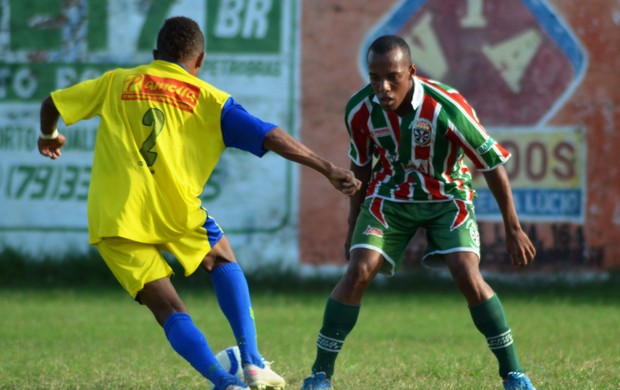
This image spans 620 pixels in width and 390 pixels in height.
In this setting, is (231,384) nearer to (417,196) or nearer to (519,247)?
(417,196)

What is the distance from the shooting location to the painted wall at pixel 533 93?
447 inches

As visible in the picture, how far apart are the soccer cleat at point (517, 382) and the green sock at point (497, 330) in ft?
0.08

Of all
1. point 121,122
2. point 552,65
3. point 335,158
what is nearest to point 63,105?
point 121,122

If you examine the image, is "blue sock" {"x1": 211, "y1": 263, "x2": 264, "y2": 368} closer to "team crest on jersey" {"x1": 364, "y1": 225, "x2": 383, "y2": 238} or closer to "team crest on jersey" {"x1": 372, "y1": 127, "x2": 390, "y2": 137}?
"team crest on jersey" {"x1": 364, "y1": 225, "x2": 383, "y2": 238}

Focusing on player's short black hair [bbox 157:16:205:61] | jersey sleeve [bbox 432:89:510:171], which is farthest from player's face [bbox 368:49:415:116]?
player's short black hair [bbox 157:16:205:61]

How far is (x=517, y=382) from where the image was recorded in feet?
17.4

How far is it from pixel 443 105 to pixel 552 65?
6372 mm

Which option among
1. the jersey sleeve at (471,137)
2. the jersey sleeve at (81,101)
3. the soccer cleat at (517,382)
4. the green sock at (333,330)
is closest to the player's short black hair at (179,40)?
the jersey sleeve at (81,101)

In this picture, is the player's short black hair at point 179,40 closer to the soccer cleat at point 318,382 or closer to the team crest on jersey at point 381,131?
the team crest on jersey at point 381,131

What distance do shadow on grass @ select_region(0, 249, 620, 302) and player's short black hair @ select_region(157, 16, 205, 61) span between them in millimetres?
6291

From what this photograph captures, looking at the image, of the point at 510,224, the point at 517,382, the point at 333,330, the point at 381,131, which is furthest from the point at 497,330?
the point at 381,131

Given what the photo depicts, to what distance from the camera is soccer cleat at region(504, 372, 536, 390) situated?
527 centimetres

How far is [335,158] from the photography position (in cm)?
1158

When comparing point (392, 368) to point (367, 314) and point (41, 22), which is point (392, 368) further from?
point (41, 22)
